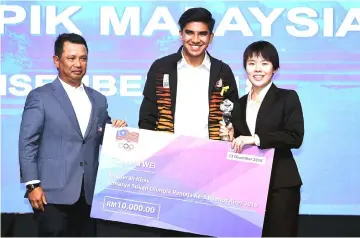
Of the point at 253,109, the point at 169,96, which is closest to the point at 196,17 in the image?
the point at 169,96

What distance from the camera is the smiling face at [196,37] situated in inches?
125

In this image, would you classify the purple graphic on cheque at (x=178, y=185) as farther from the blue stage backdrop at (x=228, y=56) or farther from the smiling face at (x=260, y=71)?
the blue stage backdrop at (x=228, y=56)

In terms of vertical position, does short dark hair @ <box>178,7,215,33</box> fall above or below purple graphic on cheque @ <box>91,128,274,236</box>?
above

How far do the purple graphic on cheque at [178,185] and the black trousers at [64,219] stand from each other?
0.07 meters

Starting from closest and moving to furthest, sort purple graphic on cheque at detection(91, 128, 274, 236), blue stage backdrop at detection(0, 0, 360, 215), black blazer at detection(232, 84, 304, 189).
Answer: black blazer at detection(232, 84, 304, 189) → purple graphic on cheque at detection(91, 128, 274, 236) → blue stage backdrop at detection(0, 0, 360, 215)

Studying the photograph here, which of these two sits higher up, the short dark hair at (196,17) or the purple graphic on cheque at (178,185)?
the short dark hair at (196,17)

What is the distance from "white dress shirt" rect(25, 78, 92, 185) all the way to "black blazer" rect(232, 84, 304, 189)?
2.60 feet

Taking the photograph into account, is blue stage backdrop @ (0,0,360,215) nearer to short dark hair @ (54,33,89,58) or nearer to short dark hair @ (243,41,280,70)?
short dark hair @ (54,33,89,58)

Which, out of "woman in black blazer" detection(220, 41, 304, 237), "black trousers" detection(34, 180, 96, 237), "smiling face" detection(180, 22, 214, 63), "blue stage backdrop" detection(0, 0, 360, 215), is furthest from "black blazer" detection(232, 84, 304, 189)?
"blue stage backdrop" detection(0, 0, 360, 215)

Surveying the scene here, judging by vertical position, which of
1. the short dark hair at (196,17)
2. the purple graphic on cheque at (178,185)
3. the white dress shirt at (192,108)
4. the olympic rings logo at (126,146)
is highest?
the short dark hair at (196,17)

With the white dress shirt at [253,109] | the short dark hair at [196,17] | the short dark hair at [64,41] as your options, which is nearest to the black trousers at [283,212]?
the white dress shirt at [253,109]

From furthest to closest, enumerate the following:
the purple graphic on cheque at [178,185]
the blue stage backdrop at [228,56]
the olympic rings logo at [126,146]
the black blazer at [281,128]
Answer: the blue stage backdrop at [228,56] < the olympic rings logo at [126,146] < the purple graphic on cheque at [178,185] < the black blazer at [281,128]

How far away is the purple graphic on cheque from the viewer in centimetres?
304

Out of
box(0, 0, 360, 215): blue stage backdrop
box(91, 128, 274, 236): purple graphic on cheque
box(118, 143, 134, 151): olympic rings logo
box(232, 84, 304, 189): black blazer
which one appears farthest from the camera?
box(0, 0, 360, 215): blue stage backdrop
